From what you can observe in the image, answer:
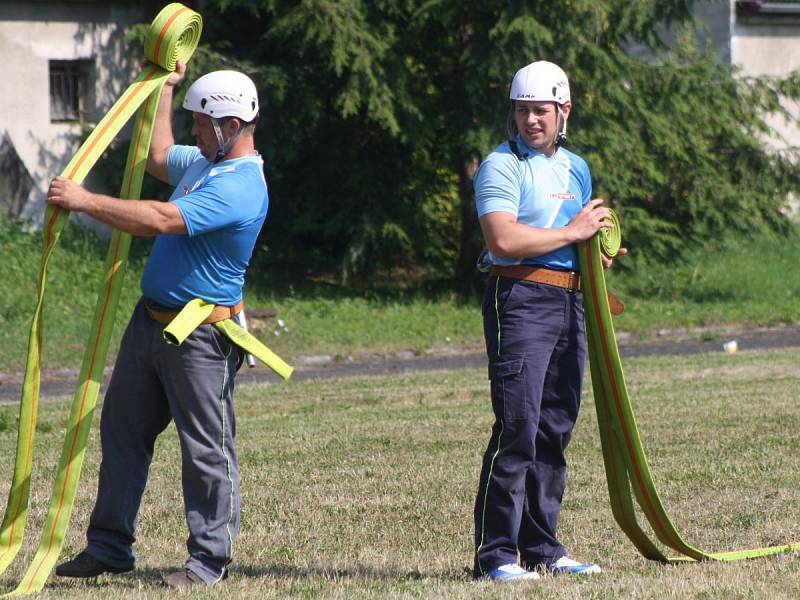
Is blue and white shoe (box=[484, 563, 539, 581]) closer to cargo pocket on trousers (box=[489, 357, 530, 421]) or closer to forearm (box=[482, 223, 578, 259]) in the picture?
cargo pocket on trousers (box=[489, 357, 530, 421])

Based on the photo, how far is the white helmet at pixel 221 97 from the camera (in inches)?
213

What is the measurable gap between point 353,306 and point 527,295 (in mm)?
14744

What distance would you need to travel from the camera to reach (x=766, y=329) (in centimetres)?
2002

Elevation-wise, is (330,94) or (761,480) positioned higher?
(330,94)

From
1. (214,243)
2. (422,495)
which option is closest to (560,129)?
(214,243)

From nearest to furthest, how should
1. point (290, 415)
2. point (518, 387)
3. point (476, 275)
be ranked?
point (518, 387) < point (290, 415) < point (476, 275)

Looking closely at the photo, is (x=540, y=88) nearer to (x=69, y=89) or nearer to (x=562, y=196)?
(x=562, y=196)

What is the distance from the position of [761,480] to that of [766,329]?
12.4 meters

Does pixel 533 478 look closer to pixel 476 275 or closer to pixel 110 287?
pixel 110 287

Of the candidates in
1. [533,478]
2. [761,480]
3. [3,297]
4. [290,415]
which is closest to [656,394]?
[290,415]

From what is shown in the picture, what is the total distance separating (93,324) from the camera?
5.62m

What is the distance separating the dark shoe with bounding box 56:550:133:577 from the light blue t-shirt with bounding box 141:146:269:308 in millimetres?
1099

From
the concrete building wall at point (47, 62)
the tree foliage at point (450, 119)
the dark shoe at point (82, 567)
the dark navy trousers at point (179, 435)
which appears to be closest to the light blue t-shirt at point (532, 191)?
the dark navy trousers at point (179, 435)

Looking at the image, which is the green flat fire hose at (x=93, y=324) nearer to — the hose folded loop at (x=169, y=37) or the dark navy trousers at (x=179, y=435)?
the hose folded loop at (x=169, y=37)
